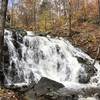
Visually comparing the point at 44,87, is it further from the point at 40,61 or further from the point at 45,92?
the point at 40,61

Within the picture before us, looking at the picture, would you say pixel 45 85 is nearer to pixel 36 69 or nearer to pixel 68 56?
pixel 36 69

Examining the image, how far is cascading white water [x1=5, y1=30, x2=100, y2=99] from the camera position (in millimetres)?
17438

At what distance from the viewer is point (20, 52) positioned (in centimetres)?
1928

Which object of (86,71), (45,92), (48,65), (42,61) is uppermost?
(42,61)

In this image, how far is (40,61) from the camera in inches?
792

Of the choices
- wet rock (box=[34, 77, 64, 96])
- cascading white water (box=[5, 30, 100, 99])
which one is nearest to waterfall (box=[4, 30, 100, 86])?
cascading white water (box=[5, 30, 100, 99])

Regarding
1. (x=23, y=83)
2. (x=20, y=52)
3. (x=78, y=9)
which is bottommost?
(x=23, y=83)

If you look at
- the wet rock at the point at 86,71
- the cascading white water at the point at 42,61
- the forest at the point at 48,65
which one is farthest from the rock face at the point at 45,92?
the wet rock at the point at 86,71

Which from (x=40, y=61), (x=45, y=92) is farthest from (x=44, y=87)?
(x=40, y=61)

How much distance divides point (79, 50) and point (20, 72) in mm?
8088

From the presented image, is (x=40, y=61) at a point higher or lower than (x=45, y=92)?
higher

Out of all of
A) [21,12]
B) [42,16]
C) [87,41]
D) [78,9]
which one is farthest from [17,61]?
[21,12]

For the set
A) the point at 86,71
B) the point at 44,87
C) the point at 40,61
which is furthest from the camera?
the point at 40,61

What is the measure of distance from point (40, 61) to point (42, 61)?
0.55 ft
